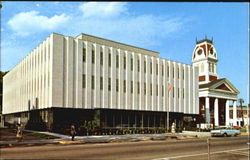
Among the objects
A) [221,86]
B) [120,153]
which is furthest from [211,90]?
[120,153]

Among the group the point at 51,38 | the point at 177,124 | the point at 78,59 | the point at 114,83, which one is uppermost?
the point at 51,38

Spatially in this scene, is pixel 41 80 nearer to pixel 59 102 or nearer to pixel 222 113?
pixel 59 102

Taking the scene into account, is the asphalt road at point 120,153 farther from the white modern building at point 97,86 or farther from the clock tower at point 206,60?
the clock tower at point 206,60

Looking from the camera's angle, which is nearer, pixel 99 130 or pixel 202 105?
pixel 99 130

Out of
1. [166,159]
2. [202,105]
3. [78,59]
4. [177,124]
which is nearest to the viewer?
[166,159]

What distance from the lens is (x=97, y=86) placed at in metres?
41.0

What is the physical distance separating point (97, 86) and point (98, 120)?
206 inches

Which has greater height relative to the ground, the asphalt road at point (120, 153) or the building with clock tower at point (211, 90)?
the building with clock tower at point (211, 90)

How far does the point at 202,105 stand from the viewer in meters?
70.8

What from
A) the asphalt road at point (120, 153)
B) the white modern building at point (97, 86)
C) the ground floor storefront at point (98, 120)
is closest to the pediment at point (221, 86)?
the white modern building at point (97, 86)

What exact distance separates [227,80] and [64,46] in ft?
161

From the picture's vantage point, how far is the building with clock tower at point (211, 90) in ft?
220

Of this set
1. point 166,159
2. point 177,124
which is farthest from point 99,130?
point 166,159

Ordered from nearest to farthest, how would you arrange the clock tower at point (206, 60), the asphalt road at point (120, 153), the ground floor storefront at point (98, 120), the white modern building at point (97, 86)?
the asphalt road at point (120, 153)
the ground floor storefront at point (98, 120)
the white modern building at point (97, 86)
the clock tower at point (206, 60)
